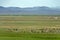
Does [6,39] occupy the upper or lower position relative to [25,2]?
lower

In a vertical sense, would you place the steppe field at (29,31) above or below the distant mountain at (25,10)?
below

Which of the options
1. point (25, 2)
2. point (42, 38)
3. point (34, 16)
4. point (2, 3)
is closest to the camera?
point (42, 38)

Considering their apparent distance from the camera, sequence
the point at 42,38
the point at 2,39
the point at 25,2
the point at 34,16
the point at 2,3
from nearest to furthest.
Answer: the point at 2,39
the point at 42,38
the point at 2,3
the point at 25,2
the point at 34,16

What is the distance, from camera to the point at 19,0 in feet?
23.1

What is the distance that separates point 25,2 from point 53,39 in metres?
2.83

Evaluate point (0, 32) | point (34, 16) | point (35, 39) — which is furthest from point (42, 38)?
point (34, 16)

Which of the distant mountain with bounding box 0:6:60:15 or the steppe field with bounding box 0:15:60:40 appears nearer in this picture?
the steppe field with bounding box 0:15:60:40

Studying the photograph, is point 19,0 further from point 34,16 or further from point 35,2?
point 34,16

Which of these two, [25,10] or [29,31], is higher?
[25,10]

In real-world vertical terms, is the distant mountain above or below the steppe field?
above

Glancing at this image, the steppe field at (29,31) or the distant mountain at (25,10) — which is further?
the distant mountain at (25,10)

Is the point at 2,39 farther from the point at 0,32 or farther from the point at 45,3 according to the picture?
the point at 45,3

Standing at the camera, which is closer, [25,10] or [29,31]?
[29,31]

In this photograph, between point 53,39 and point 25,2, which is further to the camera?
point 25,2
